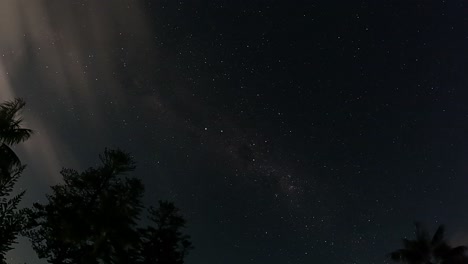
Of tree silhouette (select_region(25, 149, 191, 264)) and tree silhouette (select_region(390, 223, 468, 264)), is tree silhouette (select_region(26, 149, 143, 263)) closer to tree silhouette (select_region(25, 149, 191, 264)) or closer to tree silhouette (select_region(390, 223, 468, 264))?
tree silhouette (select_region(25, 149, 191, 264))

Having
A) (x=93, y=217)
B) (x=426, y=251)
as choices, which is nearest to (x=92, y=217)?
(x=93, y=217)

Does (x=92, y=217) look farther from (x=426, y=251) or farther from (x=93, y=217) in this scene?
(x=426, y=251)

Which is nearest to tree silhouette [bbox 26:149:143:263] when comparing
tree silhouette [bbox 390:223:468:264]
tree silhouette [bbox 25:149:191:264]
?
tree silhouette [bbox 25:149:191:264]

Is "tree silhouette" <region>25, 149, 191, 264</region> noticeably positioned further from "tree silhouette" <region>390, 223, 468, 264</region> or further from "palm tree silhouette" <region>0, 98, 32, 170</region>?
"tree silhouette" <region>390, 223, 468, 264</region>

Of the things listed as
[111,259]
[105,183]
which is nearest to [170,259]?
[111,259]

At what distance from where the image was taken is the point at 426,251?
2642 cm

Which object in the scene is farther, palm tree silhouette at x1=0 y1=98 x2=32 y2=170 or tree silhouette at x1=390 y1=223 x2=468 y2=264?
tree silhouette at x1=390 y1=223 x2=468 y2=264

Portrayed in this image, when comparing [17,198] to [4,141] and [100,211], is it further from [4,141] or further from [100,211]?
[100,211]

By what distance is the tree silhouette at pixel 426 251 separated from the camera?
25766 millimetres

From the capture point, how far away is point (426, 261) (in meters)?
26.3

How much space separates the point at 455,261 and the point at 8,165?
87.5ft

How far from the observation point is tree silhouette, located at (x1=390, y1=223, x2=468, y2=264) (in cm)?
2577

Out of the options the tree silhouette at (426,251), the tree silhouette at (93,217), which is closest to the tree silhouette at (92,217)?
the tree silhouette at (93,217)

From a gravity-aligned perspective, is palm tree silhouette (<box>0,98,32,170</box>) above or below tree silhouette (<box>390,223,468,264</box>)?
below
